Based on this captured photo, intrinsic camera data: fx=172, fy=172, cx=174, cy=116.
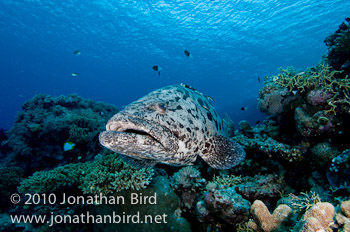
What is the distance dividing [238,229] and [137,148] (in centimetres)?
237

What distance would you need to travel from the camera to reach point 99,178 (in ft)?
13.5

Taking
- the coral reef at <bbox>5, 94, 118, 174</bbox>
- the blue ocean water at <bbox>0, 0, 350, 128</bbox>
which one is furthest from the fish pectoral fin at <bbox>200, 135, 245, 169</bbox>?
the blue ocean water at <bbox>0, 0, 350, 128</bbox>

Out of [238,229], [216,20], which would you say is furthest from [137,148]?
[216,20]

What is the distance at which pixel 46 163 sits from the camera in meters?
8.05

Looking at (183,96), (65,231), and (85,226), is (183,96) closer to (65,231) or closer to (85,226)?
(85,226)

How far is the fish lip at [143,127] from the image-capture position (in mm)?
2590

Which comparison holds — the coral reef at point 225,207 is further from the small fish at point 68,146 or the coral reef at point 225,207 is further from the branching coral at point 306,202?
the small fish at point 68,146

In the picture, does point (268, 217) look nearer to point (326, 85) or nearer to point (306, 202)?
point (306, 202)

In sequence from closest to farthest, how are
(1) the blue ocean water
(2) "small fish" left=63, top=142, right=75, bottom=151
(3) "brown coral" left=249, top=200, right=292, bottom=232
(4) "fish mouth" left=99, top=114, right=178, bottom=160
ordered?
(3) "brown coral" left=249, top=200, right=292, bottom=232
(4) "fish mouth" left=99, top=114, right=178, bottom=160
(2) "small fish" left=63, top=142, right=75, bottom=151
(1) the blue ocean water

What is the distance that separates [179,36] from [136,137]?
120 feet

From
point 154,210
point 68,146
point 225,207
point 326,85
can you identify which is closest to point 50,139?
point 68,146

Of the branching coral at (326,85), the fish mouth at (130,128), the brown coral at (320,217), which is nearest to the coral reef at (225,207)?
the brown coral at (320,217)

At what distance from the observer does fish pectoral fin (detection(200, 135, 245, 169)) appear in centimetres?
366

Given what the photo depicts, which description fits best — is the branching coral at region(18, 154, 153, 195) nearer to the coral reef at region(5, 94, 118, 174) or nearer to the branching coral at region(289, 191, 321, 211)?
the coral reef at region(5, 94, 118, 174)
